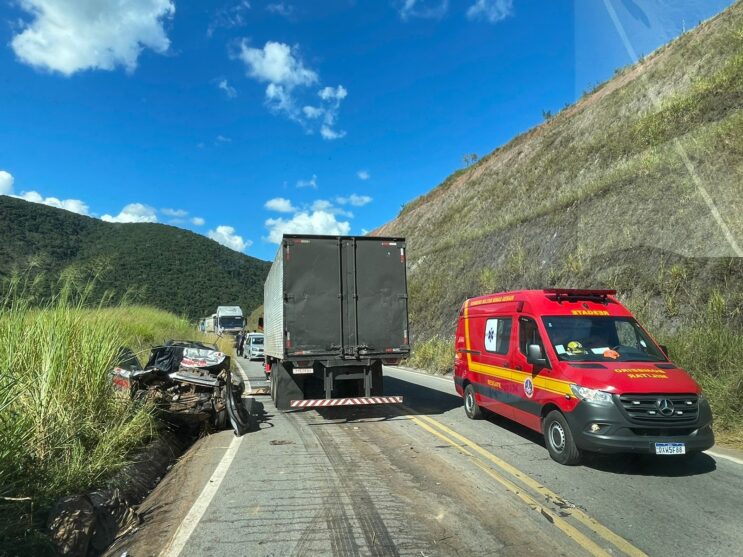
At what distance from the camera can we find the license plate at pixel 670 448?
18.4 ft

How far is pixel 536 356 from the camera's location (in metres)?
6.81

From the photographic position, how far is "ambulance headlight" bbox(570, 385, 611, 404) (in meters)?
5.84

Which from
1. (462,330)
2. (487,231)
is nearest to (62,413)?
(462,330)

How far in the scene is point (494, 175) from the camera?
127 ft

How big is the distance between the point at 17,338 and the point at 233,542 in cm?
320

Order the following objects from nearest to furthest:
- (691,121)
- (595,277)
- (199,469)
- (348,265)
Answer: (199,469)
(348,265)
(595,277)
(691,121)

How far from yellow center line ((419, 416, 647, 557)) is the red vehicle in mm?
749

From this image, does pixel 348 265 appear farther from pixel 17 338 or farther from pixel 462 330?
pixel 17 338

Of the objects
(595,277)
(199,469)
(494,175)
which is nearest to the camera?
(199,469)

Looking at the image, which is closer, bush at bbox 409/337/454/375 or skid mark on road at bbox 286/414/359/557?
skid mark on road at bbox 286/414/359/557

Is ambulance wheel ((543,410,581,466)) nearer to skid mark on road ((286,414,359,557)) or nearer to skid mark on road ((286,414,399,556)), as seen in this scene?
skid mark on road ((286,414,399,556))

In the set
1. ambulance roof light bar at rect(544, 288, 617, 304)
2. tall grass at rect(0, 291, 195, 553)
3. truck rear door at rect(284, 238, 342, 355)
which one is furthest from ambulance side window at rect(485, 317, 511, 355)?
tall grass at rect(0, 291, 195, 553)

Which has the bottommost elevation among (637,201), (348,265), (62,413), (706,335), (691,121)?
(62,413)

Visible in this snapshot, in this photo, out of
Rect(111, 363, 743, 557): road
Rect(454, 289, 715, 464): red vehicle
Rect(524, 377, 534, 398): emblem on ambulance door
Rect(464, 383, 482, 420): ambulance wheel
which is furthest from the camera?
Rect(464, 383, 482, 420): ambulance wheel
